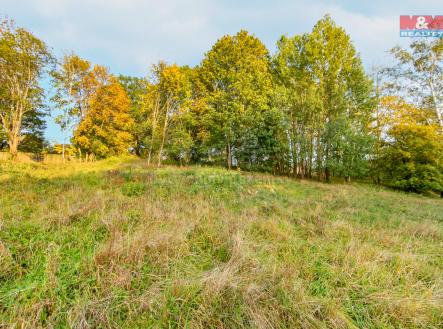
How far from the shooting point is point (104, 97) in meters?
18.7

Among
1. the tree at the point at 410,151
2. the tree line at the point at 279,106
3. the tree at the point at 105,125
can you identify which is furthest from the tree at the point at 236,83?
the tree at the point at 410,151

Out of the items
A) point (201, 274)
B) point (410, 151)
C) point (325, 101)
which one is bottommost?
point (201, 274)

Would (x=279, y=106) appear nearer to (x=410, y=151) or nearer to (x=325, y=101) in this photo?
(x=325, y=101)

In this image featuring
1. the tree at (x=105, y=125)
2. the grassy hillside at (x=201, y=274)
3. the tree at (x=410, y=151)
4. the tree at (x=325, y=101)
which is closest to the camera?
the grassy hillside at (x=201, y=274)

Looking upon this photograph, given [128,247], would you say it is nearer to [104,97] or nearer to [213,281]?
[213,281]

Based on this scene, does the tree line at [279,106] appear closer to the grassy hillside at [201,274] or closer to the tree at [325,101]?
the tree at [325,101]

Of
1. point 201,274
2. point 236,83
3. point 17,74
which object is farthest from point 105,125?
point 201,274

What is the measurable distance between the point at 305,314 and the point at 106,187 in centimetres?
684

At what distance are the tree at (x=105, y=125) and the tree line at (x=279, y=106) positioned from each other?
203 millimetres

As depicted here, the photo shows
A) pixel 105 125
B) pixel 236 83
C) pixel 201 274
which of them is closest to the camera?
pixel 201 274

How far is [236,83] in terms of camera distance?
15023mm

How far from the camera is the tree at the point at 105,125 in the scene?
1822 centimetres

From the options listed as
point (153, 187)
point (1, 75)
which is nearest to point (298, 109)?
point (153, 187)

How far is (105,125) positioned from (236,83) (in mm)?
13917
